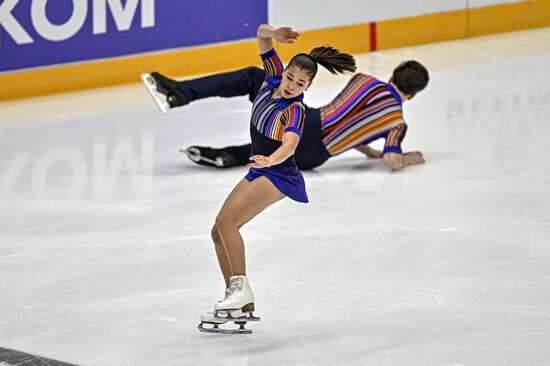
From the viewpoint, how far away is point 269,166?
4438 millimetres

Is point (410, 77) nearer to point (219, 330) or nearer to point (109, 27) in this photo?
point (219, 330)

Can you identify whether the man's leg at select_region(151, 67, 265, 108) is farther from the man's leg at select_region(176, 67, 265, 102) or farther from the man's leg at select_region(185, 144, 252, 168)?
the man's leg at select_region(185, 144, 252, 168)

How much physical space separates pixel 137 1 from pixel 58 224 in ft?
13.8

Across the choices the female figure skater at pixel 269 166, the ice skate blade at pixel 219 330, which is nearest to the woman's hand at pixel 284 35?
the female figure skater at pixel 269 166

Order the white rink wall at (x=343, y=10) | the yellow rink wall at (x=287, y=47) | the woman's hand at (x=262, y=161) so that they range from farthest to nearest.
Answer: the white rink wall at (x=343, y=10)
the yellow rink wall at (x=287, y=47)
the woman's hand at (x=262, y=161)

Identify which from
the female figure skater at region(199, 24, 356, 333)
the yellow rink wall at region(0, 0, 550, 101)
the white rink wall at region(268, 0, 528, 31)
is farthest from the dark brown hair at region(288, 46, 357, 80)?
the white rink wall at region(268, 0, 528, 31)

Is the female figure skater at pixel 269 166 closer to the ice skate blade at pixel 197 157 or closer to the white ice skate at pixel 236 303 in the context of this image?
the white ice skate at pixel 236 303

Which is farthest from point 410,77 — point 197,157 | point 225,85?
point 197,157

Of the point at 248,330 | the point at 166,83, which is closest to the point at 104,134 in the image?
the point at 166,83

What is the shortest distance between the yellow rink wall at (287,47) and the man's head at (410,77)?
3628mm

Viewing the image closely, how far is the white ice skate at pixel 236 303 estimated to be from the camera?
4.51 m

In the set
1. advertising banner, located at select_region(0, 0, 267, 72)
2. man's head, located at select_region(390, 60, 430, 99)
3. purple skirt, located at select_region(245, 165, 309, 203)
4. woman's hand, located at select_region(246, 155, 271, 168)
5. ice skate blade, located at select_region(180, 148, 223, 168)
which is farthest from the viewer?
advertising banner, located at select_region(0, 0, 267, 72)

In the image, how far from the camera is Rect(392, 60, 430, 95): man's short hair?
7.27 m

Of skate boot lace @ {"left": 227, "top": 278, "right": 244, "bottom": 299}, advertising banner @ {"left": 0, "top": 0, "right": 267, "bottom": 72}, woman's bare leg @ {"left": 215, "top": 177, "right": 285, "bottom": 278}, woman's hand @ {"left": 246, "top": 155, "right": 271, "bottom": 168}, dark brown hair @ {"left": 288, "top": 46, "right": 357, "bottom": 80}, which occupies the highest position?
dark brown hair @ {"left": 288, "top": 46, "right": 357, "bottom": 80}
